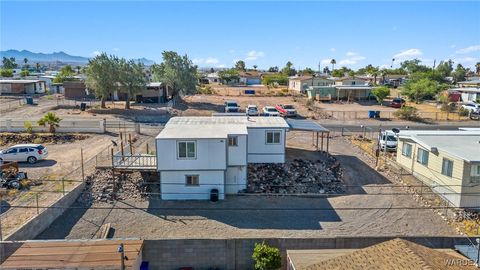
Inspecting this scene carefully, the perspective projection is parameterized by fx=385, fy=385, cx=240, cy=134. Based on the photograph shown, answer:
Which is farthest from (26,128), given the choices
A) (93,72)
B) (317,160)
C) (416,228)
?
(416,228)

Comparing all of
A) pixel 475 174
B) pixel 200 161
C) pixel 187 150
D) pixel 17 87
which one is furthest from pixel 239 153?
pixel 17 87

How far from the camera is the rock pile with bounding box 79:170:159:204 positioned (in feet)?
78.0

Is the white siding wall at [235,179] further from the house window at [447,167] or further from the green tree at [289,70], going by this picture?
the green tree at [289,70]

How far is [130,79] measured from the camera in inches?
2076

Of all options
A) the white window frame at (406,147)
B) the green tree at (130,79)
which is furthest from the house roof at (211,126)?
the green tree at (130,79)

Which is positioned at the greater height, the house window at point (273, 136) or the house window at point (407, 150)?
the house window at point (273, 136)

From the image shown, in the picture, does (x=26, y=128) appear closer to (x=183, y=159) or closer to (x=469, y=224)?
(x=183, y=159)

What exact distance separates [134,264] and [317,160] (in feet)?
62.8

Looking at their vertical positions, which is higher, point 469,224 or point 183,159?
point 183,159

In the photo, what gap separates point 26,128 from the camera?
38.6 metres

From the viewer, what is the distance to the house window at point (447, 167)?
23328 millimetres

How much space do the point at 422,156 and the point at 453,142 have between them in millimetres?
2254

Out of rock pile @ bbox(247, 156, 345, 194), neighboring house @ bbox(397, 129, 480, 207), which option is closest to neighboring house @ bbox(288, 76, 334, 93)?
neighboring house @ bbox(397, 129, 480, 207)

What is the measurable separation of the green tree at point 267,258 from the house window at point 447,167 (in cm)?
1405
